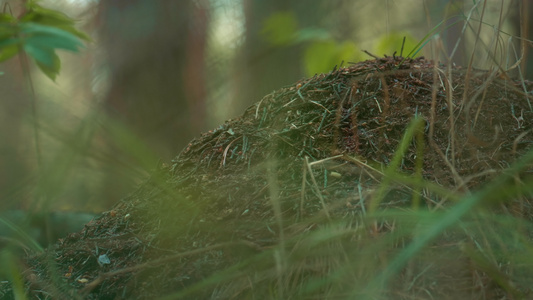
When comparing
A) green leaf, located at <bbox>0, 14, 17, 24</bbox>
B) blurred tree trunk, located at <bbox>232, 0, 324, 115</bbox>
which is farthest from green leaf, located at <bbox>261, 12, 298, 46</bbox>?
blurred tree trunk, located at <bbox>232, 0, 324, 115</bbox>

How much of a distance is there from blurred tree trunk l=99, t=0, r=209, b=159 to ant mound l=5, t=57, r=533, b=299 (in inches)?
52.9

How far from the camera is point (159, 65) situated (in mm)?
2766

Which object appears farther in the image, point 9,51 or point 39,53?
point 9,51

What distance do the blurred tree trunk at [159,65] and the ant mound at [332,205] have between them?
1345 mm

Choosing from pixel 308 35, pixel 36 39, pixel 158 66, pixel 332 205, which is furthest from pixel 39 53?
pixel 158 66

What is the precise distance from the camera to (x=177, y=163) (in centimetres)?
145

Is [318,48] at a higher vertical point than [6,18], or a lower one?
higher

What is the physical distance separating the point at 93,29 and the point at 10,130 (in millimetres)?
1323

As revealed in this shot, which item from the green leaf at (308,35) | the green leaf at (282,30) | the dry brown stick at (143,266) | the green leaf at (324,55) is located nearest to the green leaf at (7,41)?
the dry brown stick at (143,266)

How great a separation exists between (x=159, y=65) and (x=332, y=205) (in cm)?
207

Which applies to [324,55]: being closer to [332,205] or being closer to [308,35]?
[308,35]

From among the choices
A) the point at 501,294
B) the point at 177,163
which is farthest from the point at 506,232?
the point at 177,163

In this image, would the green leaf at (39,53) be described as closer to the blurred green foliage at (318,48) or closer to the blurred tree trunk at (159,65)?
the blurred green foliage at (318,48)

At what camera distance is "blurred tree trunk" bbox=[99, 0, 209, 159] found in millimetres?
2760
